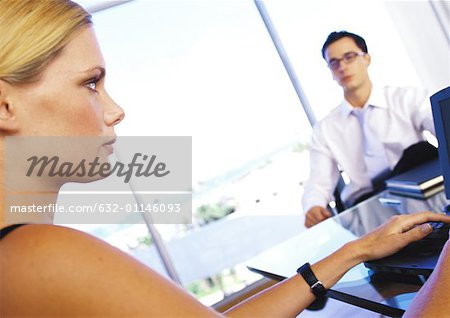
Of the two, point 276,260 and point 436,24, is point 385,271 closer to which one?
point 276,260

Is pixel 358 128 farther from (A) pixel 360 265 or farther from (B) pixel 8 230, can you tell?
(B) pixel 8 230

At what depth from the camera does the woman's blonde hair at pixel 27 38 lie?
2.49 ft

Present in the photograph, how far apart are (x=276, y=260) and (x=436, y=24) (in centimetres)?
289

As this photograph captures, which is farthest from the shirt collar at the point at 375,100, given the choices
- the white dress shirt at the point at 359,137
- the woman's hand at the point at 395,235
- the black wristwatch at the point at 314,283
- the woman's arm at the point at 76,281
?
the woman's arm at the point at 76,281

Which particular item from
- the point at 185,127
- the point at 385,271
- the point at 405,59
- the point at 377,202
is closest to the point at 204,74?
the point at 185,127

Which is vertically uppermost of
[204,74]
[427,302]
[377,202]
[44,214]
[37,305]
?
[204,74]

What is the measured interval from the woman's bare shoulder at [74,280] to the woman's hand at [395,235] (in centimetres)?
59

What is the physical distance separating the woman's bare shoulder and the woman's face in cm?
21

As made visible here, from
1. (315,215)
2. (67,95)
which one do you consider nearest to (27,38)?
(67,95)

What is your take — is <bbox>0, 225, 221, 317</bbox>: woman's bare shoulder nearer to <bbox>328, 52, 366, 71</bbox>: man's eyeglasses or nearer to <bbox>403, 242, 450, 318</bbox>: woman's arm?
<bbox>403, 242, 450, 318</bbox>: woman's arm

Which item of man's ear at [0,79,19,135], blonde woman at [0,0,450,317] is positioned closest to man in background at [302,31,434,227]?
blonde woman at [0,0,450,317]

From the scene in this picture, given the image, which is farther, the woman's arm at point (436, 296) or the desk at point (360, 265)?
the desk at point (360, 265)

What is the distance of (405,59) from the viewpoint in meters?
3.84

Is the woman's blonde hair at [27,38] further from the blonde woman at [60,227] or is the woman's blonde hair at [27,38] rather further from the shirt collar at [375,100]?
the shirt collar at [375,100]
